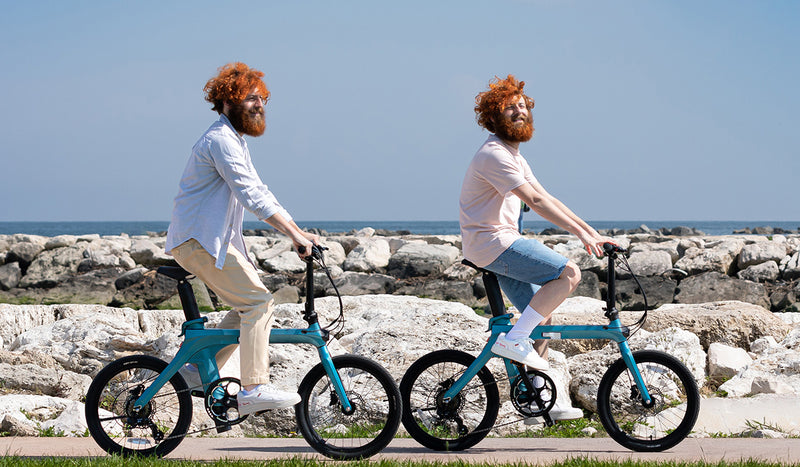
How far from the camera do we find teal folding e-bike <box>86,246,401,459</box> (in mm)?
4652

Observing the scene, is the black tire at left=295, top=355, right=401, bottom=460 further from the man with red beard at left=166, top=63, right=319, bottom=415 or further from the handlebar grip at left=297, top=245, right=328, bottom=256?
the handlebar grip at left=297, top=245, right=328, bottom=256

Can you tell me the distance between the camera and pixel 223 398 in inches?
185

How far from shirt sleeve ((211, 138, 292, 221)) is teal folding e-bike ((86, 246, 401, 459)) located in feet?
1.20

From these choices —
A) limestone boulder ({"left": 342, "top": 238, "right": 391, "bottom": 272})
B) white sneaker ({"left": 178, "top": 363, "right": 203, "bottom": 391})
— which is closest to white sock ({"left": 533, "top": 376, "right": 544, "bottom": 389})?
white sneaker ({"left": 178, "top": 363, "right": 203, "bottom": 391})

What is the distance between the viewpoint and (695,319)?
27.5 feet

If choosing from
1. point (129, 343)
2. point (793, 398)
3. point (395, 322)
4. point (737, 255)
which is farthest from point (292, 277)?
point (793, 398)

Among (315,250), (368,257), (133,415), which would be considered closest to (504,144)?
(315,250)

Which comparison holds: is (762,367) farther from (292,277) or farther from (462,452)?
(292,277)

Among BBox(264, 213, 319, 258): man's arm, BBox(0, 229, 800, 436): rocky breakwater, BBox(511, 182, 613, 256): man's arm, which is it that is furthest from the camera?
BBox(0, 229, 800, 436): rocky breakwater

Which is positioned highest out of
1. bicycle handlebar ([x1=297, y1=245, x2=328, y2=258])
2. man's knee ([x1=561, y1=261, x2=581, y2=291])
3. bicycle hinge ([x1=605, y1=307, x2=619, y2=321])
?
bicycle handlebar ([x1=297, y1=245, x2=328, y2=258])

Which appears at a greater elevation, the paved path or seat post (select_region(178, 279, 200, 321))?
seat post (select_region(178, 279, 200, 321))

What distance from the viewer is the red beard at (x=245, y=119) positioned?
184 inches

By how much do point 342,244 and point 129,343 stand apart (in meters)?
15.7

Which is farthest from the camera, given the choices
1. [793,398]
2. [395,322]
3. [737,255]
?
[737,255]
